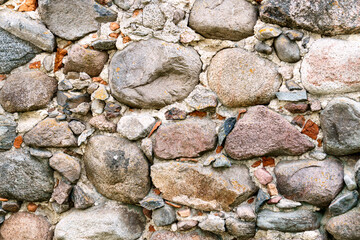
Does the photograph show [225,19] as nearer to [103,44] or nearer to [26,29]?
[103,44]

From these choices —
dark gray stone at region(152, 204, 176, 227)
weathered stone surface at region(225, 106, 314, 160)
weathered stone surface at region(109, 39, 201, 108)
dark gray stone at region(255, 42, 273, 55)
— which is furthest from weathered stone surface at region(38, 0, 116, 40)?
dark gray stone at region(152, 204, 176, 227)

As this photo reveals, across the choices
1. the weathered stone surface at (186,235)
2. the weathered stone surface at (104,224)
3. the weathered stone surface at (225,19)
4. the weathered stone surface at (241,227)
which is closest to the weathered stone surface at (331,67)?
the weathered stone surface at (225,19)

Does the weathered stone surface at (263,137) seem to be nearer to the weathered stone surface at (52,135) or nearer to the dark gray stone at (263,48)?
the dark gray stone at (263,48)

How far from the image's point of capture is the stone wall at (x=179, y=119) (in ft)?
4.39

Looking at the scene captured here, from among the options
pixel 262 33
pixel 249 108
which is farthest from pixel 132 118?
pixel 262 33

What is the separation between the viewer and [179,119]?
60.4 inches

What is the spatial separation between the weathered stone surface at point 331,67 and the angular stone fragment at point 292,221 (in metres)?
0.52

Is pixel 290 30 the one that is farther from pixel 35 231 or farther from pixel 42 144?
pixel 35 231

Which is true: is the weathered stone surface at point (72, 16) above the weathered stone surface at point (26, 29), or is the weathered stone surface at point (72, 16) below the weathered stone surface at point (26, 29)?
above

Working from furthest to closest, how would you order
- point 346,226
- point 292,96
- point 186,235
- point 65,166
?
1. point 65,166
2. point 186,235
3. point 292,96
4. point 346,226

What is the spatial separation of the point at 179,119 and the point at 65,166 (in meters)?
0.63

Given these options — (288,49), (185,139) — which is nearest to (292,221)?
(185,139)

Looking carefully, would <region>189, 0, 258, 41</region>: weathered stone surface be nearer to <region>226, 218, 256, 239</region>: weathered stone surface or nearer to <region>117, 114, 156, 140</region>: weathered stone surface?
<region>117, 114, 156, 140</region>: weathered stone surface

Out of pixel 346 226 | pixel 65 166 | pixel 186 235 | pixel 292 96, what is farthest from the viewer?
pixel 65 166
